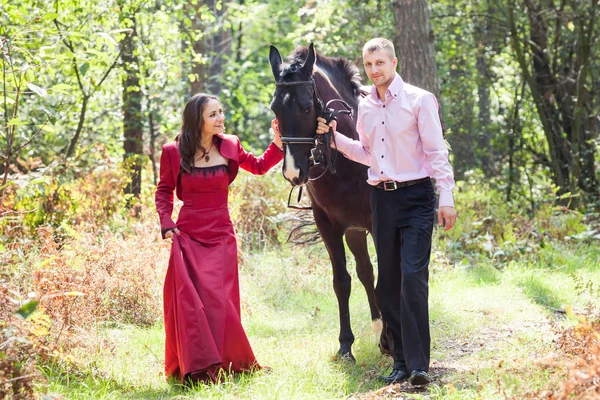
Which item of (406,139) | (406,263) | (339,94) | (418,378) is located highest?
(339,94)

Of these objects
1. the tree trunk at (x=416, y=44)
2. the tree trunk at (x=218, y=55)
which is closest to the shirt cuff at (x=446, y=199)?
the tree trunk at (x=416, y=44)

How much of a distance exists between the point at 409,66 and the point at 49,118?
17.2 ft

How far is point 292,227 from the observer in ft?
31.3

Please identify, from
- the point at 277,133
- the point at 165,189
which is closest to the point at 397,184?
the point at 277,133

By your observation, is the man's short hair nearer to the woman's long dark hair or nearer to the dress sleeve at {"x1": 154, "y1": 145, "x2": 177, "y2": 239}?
the woman's long dark hair

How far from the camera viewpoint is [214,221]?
5473mm

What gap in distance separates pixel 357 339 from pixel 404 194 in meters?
2.01

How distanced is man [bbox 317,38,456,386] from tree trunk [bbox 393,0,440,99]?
4933 millimetres

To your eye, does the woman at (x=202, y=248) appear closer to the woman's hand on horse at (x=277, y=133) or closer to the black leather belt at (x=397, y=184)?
the woman's hand on horse at (x=277, y=133)

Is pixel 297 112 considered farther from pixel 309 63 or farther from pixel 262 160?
pixel 262 160

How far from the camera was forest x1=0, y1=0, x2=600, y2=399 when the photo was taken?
489 centimetres

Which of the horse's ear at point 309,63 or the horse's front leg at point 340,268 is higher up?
the horse's ear at point 309,63

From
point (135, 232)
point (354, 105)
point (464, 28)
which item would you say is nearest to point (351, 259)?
point (135, 232)

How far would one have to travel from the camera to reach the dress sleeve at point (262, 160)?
5598 mm
